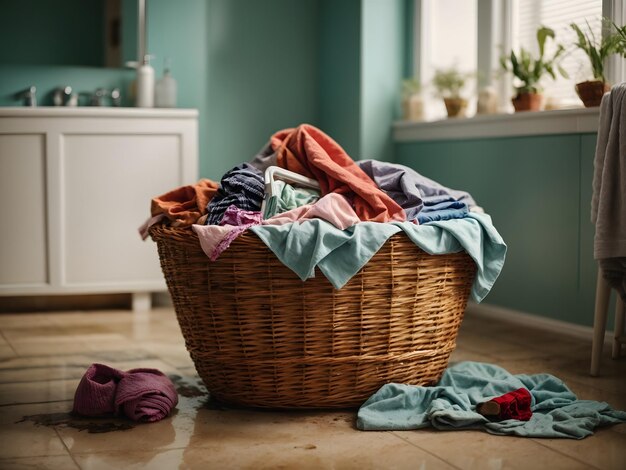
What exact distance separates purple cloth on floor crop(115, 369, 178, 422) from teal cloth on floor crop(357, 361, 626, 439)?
1.60 ft

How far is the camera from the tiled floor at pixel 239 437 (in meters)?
1.82

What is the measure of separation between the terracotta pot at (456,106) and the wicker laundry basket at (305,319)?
1.77 metres

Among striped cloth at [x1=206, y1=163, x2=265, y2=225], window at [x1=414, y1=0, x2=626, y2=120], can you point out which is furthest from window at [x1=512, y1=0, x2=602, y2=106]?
striped cloth at [x1=206, y1=163, x2=265, y2=225]

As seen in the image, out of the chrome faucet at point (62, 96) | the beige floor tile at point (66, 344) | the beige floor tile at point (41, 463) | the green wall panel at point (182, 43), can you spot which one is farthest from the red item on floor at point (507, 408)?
the chrome faucet at point (62, 96)

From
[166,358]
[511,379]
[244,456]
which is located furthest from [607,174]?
[166,358]

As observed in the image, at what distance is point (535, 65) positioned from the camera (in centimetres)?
338

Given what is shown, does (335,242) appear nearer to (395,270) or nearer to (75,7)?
(395,270)

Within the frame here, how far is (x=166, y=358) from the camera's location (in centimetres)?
286

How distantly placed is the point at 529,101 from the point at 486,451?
1.87 m

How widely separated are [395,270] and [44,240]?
2.10m

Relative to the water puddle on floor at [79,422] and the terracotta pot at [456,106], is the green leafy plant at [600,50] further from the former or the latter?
the water puddle on floor at [79,422]

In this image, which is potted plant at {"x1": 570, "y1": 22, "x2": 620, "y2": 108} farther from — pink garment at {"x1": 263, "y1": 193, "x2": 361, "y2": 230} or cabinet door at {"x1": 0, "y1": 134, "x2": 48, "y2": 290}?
cabinet door at {"x1": 0, "y1": 134, "x2": 48, "y2": 290}

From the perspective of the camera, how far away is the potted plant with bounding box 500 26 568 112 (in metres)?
3.33

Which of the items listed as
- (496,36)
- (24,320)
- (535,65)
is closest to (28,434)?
(24,320)
